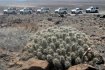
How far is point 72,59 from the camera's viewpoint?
11219mm

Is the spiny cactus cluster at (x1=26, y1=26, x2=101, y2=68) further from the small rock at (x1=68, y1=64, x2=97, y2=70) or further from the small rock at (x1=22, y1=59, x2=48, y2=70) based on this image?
the small rock at (x1=68, y1=64, x2=97, y2=70)

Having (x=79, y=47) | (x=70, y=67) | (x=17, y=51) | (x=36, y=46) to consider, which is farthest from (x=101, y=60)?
(x=17, y=51)

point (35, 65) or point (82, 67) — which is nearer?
point (82, 67)

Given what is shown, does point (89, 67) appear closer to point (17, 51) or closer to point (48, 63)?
point (48, 63)

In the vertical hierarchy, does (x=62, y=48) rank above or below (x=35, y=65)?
above

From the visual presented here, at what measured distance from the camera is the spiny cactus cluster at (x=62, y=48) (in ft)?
36.2

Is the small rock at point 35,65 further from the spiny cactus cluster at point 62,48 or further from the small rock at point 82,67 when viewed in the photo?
the small rock at point 82,67

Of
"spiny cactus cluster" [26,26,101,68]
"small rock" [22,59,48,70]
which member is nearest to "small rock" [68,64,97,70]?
"spiny cactus cluster" [26,26,101,68]

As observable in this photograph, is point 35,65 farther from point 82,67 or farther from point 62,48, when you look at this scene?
point 82,67

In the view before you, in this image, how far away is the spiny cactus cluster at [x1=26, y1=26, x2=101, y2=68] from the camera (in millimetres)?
11025

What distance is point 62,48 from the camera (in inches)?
444

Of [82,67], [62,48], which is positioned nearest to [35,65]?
[62,48]

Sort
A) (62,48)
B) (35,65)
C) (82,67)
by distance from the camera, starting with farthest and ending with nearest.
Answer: (62,48) < (35,65) < (82,67)

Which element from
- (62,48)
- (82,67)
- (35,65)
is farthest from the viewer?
(62,48)
